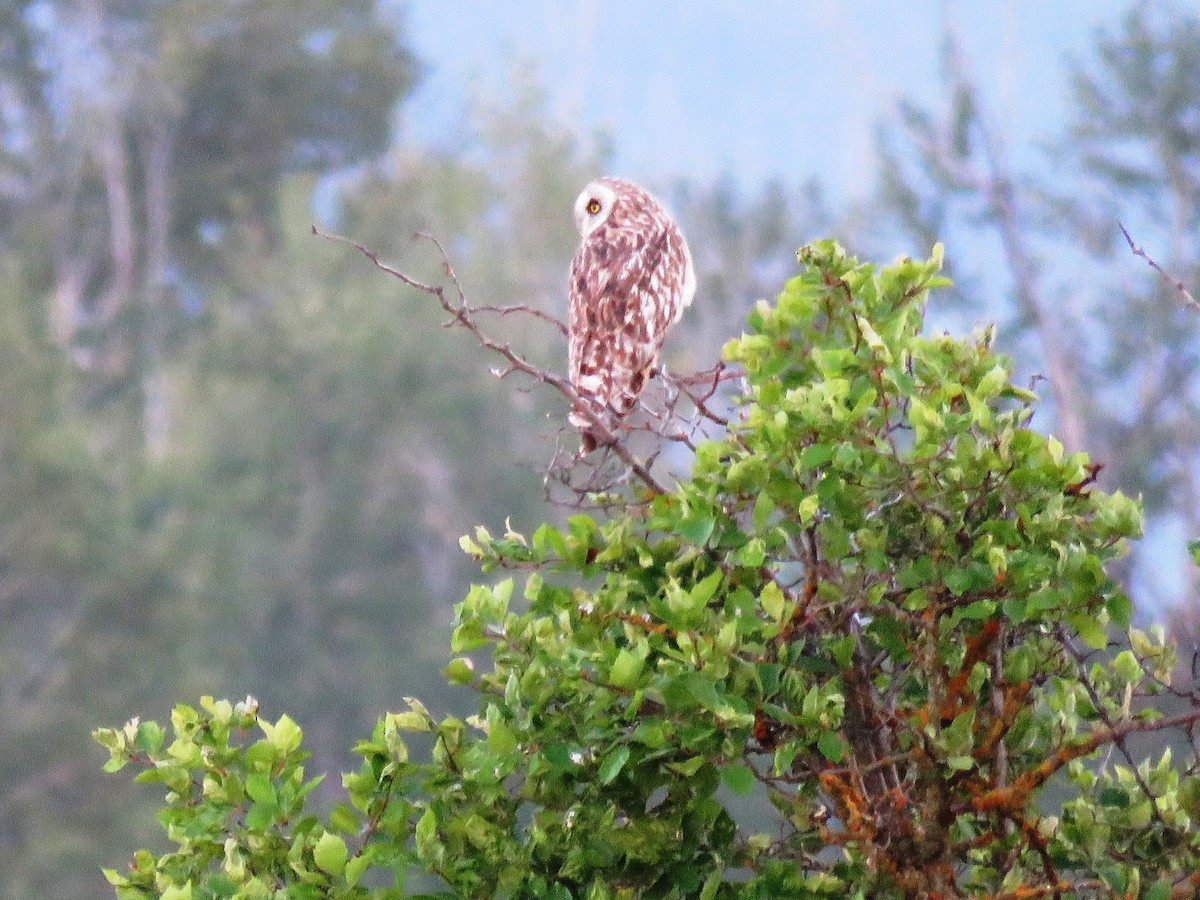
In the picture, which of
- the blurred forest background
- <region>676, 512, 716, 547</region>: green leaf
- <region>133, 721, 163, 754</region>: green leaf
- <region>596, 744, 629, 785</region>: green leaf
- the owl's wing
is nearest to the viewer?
<region>596, 744, 629, 785</region>: green leaf

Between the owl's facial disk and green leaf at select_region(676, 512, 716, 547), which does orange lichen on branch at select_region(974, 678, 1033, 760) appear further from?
the owl's facial disk

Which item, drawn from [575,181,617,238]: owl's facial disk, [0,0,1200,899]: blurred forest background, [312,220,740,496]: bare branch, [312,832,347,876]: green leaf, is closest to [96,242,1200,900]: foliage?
[312,832,347,876]: green leaf

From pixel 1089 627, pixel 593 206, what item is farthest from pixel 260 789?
pixel 593 206

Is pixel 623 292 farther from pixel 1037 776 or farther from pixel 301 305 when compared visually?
pixel 301 305

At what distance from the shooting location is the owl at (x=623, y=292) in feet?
11.8

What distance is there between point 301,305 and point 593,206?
16.3 m

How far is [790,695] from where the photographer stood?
6.00 ft

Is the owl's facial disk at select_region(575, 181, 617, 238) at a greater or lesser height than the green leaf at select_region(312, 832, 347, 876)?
greater

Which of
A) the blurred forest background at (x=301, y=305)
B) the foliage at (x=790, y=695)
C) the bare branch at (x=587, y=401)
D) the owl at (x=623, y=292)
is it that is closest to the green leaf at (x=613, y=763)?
the foliage at (x=790, y=695)

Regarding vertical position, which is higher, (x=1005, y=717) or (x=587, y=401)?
(x=587, y=401)

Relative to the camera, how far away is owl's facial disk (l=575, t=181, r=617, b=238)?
4320 millimetres

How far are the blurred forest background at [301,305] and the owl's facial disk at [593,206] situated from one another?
11.4 meters

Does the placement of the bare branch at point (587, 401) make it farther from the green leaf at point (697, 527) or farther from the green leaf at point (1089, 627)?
the green leaf at point (1089, 627)

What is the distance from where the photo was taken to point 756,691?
182cm
